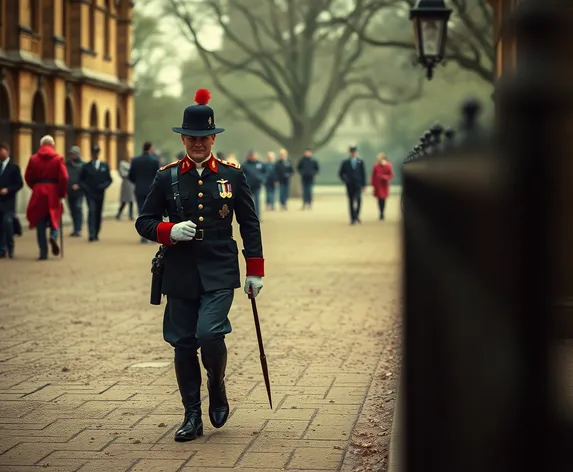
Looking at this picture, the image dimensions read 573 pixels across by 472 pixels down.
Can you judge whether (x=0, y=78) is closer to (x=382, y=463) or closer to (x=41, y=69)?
(x=41, y=69)

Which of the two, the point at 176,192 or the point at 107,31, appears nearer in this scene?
the point at 176,192

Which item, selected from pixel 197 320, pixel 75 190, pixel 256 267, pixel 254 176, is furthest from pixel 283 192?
pixel 197 320

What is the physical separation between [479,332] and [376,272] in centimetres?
1577

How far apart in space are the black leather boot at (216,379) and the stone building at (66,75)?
2663 centimetres

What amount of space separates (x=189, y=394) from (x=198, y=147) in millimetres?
1238

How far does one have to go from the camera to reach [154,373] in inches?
340

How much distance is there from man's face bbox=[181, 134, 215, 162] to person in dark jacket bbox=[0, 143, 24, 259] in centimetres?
1358

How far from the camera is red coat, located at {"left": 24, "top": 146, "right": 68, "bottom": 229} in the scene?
19.7 metres

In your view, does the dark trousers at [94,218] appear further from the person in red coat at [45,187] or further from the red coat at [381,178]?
the red coat at [381,178]

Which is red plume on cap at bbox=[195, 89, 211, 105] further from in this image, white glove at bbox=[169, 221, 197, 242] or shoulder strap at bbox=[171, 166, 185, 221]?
white glove at bbox=[169, 221, 197, 242]

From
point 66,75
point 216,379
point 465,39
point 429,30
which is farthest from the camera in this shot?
point 66,75

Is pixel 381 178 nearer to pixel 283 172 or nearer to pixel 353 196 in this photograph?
pixel 353 196

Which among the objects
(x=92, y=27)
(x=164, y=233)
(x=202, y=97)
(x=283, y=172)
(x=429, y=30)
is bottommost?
(x=164, y=233)

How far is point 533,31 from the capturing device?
1.50 meters
